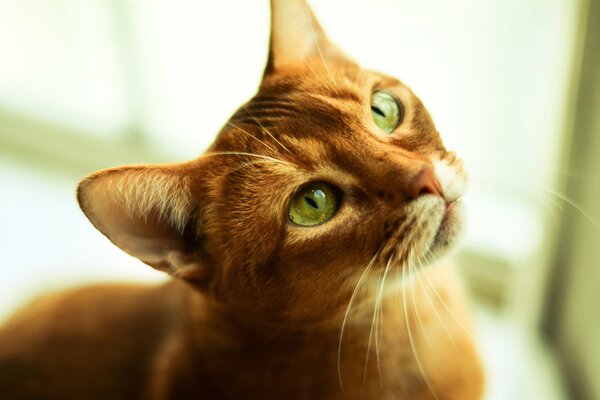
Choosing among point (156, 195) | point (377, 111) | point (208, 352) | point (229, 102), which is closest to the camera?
point (156, 195)

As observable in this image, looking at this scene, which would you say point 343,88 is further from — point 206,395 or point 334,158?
point 206,395

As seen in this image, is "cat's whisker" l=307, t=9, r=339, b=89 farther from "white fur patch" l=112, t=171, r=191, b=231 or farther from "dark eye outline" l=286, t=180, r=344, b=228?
"white fur patch" l=112, t=171, r=191, b=231

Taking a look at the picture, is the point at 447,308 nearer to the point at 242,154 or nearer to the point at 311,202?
the point at 311,202

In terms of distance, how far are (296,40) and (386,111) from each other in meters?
0.21

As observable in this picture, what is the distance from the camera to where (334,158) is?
94 centimetres

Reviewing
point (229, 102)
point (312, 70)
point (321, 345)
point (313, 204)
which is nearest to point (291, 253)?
point (313, 204)

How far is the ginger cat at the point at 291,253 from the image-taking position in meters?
0.93

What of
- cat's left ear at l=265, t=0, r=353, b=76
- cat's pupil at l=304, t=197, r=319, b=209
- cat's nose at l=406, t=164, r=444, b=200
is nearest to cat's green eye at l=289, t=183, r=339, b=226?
cat's pupil at l=304, t=197, r=319, b=209

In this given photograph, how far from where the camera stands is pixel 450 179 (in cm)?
96

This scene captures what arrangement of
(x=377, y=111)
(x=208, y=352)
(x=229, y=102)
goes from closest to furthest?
(x=377, y=111), (x=208, y=352), (x=229, y=102)

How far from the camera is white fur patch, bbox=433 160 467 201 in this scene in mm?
945

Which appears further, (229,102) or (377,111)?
(229,102)

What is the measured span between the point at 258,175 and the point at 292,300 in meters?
0.21

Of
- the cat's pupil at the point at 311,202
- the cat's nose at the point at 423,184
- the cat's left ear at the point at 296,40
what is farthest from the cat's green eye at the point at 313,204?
the cat's left ear at the point at 296,40
